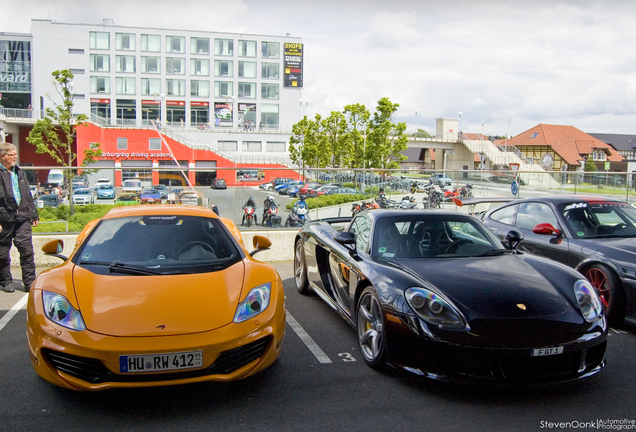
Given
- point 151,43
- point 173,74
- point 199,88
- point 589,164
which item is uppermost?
point 151,43

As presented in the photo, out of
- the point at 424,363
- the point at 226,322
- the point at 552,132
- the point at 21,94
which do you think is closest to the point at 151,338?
the point at 226,322

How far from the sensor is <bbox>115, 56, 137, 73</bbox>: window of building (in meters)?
68.2

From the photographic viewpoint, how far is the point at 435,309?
3.70 metres

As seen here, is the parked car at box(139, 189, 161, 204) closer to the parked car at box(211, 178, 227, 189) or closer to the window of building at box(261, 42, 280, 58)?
the parked car at box(211, 178, 227, 189)

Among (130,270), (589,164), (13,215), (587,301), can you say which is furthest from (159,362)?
(589,164)

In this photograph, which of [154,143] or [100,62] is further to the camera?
[100,62]

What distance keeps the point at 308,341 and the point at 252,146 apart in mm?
68013

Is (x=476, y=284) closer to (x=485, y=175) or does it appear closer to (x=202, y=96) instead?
(x=485, y=175)

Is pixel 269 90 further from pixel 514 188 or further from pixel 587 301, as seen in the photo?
pixel 587 301

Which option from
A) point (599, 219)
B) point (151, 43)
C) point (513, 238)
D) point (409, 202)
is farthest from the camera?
point (151, 43)

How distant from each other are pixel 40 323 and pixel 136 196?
6259 mm

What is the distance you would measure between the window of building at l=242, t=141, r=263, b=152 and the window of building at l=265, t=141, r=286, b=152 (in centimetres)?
100

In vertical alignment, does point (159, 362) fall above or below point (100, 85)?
below

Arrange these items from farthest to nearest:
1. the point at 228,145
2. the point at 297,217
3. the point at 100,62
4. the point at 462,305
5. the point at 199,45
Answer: the point at 199,45 → the point at 228,145 → the point at 100,62 → the point at 297,217 → the point at 462,305
